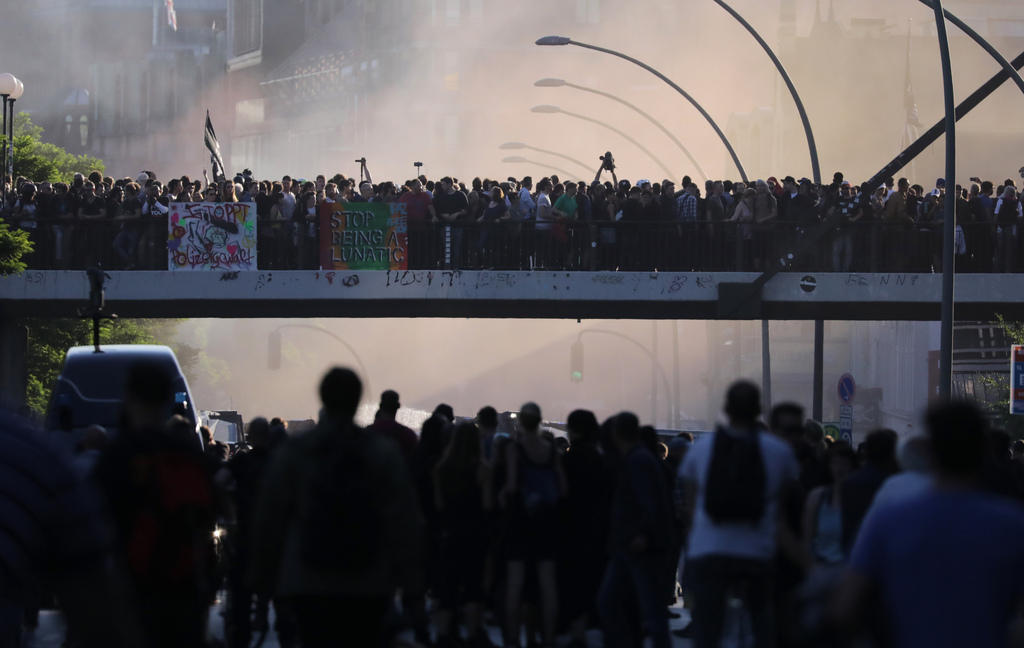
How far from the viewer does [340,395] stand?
619 centimetres

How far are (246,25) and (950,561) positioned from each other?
5559 inches

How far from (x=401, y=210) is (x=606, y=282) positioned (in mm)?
3401

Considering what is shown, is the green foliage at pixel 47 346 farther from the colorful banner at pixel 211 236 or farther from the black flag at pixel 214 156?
the colorful banner at pixel 211 236

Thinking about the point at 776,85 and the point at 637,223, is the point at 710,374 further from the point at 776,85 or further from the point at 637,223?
the point at 637,223

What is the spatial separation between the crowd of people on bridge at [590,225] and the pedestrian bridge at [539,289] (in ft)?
0.68

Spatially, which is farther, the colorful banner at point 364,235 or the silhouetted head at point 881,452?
the colorful banner at point 364,235

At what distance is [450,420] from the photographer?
516 inches

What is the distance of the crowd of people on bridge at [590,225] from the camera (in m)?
26.7

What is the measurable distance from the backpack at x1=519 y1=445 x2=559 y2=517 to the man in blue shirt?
6.01 metres

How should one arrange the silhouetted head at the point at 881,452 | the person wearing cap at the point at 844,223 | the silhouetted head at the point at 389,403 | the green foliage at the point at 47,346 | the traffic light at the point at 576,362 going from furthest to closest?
1. the traffic light at the point at 576,362
2. the green foliage at the point at 47,346
3. the person wearing cap at the point at 844,223
4. the silhouetted head at the point at 389,403
5. the silhouetted head at the point at 881,452

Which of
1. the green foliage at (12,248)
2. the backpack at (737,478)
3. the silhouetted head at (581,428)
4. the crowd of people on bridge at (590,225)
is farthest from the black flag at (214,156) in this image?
the backpack at (737,478)

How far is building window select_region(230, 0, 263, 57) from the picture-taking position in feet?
456

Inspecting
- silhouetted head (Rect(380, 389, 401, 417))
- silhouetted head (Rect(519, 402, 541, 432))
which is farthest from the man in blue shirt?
silhouetted head (Rect(380, 389, 401, 417))

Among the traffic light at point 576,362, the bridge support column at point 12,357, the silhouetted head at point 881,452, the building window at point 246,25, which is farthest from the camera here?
the building window at point 246,25
